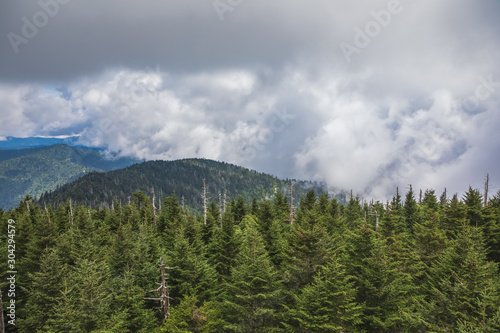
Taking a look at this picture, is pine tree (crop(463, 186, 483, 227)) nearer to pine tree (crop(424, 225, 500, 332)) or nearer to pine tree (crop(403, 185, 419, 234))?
pine tree (crop(403, 185, 419, 234))

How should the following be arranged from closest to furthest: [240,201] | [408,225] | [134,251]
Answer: [134,251] → [408,225] → [240,201]

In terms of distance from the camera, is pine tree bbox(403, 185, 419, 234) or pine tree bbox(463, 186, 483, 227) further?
pine tree bbox(403, 185, 419, 234)

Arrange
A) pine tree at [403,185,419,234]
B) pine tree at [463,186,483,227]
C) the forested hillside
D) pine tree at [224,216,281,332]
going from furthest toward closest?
pine tree at [403,185,419,234], pine tree at [463,186,483,227], pine tree at [224,216,281,332], the forested hillside

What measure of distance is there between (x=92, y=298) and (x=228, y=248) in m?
14.5

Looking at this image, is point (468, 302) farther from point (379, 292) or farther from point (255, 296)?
point (255, 296)

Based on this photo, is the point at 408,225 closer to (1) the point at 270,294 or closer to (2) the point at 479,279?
(2) the point at 479,279

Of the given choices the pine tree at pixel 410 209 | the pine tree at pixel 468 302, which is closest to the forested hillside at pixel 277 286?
the pine tree at pixel 468 302

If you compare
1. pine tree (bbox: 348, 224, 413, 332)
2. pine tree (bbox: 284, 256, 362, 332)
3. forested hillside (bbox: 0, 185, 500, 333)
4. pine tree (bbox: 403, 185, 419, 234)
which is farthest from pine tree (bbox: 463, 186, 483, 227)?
pine tree (bbox: 284, 256, 362, 332)

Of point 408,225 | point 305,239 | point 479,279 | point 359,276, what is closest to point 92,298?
point 305,239

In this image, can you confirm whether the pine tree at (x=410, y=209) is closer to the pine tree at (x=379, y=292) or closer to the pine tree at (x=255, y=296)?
the pine tree at (x=379, y=292)

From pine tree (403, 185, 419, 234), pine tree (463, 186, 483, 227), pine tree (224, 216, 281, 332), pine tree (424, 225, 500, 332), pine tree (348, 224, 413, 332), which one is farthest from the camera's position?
pine tree (403, 185, 419, 234)

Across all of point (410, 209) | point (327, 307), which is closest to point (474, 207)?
point (410, 209)

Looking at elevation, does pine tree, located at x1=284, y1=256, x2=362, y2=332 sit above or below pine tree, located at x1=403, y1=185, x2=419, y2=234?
below

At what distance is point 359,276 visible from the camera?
21297 millimetres
